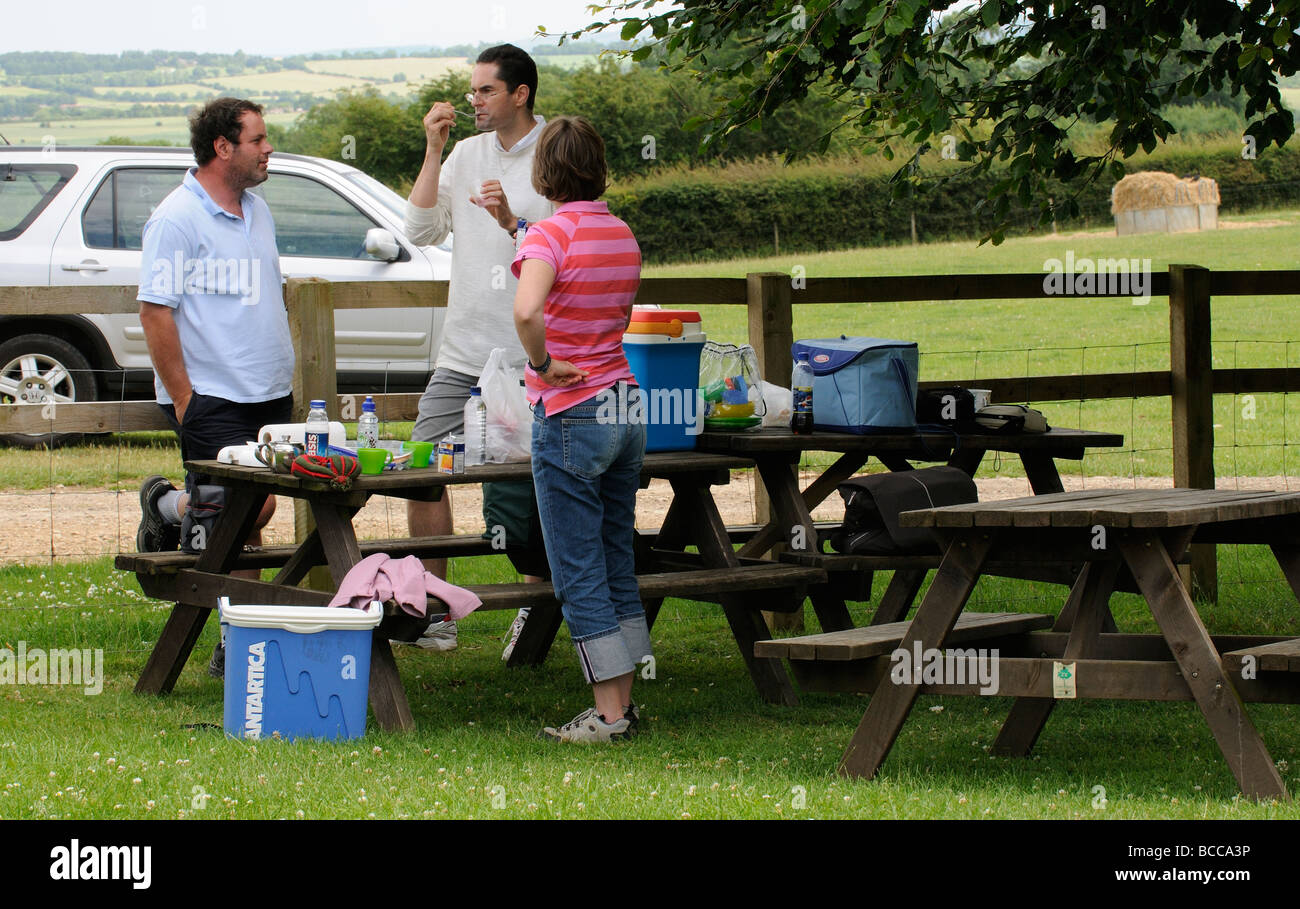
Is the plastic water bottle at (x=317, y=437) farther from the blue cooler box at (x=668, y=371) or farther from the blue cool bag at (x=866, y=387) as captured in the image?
the blue cool bag at (x=866, y=387)

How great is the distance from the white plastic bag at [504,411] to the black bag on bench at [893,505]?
1291mm

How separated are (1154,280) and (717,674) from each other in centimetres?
312

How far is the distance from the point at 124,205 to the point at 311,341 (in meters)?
5.75

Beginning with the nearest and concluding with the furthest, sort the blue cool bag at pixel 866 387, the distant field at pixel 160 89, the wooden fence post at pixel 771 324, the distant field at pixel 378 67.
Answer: the blue cool bag at pixel 866 387
the wooden fence post at pixel 771 324
the distant field at pixel 160 89
the distant field at pixel 378 67

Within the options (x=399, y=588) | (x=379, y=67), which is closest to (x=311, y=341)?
(x=399, y=588)

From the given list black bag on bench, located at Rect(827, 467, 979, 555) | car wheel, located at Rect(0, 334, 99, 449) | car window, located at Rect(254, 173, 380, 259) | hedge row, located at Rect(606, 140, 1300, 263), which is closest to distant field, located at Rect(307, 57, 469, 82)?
hedge row, located at Rect(606, 140, 1300, 263)

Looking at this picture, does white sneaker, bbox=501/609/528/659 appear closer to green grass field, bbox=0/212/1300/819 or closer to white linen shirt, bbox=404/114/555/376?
green grass field, bbox=0/212/1300/819

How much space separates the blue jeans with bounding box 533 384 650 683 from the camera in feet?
16.5

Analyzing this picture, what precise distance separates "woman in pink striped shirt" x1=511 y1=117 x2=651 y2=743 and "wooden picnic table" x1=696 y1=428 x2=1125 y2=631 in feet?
3.11

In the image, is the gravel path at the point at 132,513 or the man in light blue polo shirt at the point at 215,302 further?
the gravel path at the point at 132,513

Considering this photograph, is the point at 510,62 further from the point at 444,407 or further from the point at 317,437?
the point at 317,437

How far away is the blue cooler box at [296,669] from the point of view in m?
4.96

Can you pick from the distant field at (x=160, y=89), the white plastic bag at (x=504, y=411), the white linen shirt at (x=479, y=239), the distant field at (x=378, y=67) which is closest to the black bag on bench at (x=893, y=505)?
the white plastic bag at (x=504, y=411)

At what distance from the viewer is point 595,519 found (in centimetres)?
514
